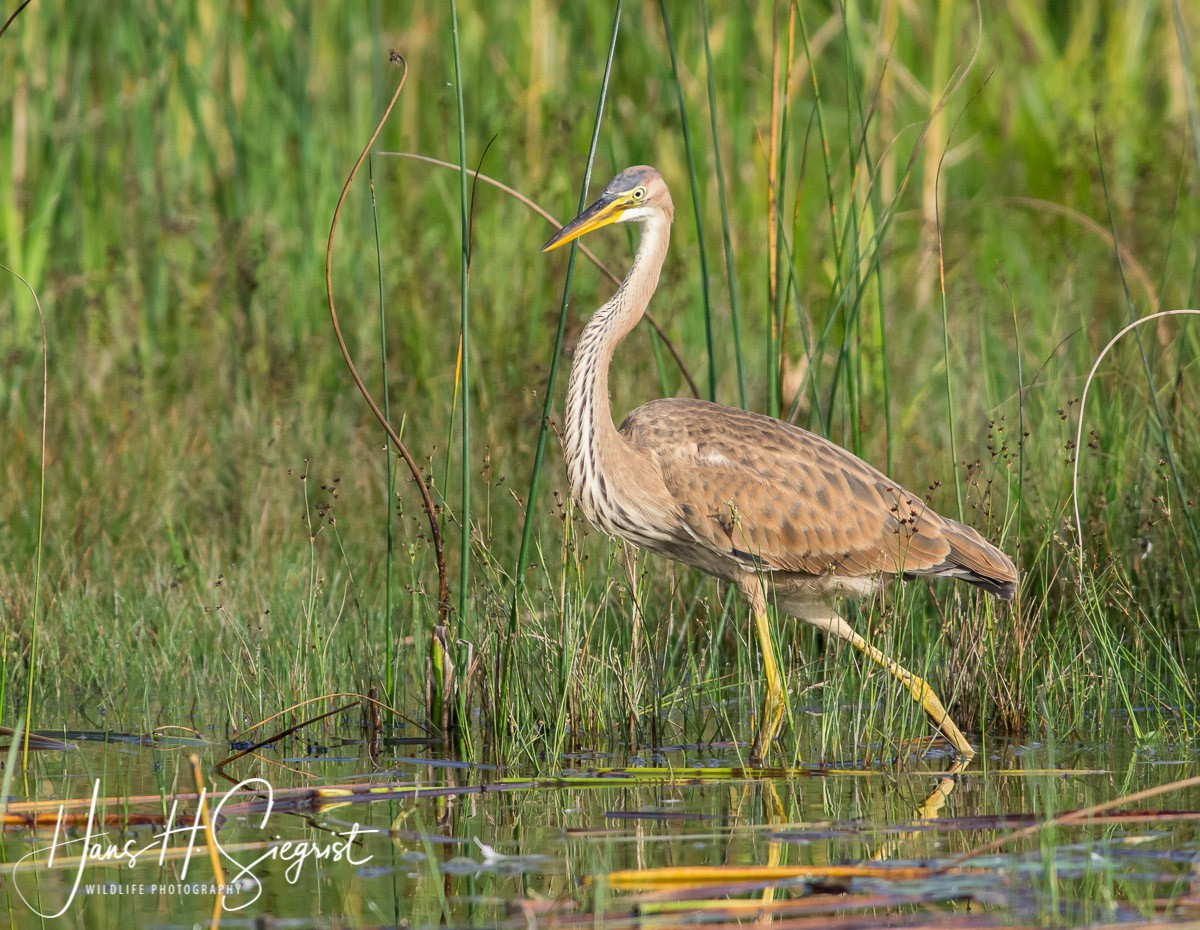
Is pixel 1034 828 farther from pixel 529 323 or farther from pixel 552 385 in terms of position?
pixel 529 323

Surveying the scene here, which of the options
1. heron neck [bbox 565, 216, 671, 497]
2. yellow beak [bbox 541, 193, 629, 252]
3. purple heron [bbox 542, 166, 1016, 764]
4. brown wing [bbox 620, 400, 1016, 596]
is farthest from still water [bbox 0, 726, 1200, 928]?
yellow beak [bbox 541, 193, 629, 252]

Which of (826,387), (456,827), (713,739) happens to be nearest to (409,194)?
(826,387)

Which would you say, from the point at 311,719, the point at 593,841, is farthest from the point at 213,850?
the point at 311,719

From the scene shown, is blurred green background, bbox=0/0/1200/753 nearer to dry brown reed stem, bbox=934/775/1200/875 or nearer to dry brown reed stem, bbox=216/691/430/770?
dry brown reed stem, bbox=216/691/430/770

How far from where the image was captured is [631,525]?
5703 mm

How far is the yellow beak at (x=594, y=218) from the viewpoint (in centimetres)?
554

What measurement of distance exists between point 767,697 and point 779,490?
73 centimetres

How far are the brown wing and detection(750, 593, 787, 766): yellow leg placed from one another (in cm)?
22

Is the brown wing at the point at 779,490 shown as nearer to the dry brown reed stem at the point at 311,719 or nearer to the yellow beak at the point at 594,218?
the yellow beak at the point at 594,218

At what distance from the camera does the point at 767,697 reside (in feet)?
18.3

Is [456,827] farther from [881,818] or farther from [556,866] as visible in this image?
[881,818]

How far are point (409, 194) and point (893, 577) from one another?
513 cm

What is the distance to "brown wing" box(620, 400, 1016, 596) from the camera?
575 centimetres

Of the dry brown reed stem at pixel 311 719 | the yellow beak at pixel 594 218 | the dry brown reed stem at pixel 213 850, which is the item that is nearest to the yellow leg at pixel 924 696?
the dry brown reed stem at pixel 311 719
